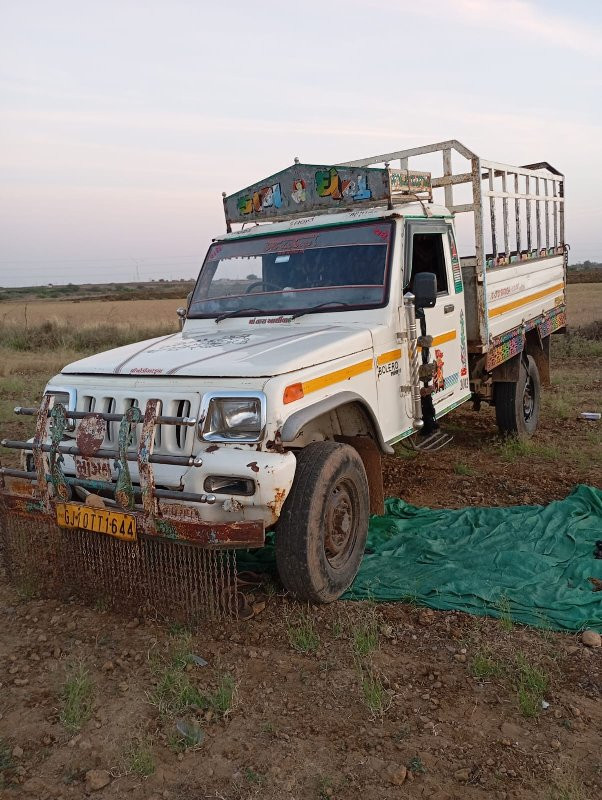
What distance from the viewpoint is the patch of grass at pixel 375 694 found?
2.95 m

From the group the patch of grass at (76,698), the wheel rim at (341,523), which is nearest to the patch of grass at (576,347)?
the wheel rim at (341,523)

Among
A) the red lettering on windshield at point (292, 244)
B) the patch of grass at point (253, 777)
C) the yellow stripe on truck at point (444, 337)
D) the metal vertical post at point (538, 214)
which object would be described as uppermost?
the metal vertical post at point (538, 214)

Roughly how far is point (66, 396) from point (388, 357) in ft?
6.50

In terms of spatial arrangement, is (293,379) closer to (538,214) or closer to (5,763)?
(5,763)

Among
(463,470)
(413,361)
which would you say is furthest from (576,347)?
Result: (413,361)

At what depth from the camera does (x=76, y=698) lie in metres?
3.07

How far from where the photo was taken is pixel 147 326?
21.5 m

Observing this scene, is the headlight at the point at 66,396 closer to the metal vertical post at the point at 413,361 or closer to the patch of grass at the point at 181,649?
the patch of grass at the point at 181,649

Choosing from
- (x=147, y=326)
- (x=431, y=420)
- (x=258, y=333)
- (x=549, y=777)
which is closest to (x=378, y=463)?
(x=431, y=420)

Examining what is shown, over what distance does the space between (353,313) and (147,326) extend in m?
17.7

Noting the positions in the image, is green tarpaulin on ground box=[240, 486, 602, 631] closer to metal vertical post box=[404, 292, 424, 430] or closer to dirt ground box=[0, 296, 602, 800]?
dirt ground box=[0, 296, 602, 800]

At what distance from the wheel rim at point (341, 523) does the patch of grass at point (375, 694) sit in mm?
806

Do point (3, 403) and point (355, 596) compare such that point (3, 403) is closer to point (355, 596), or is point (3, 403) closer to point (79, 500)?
point (79, 500)

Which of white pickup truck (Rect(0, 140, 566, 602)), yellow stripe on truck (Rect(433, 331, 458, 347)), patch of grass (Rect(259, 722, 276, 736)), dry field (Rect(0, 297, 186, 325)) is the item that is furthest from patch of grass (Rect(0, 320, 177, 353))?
patch of grass (Rect(259, 722, 276, 736))
